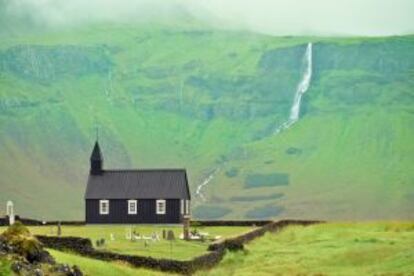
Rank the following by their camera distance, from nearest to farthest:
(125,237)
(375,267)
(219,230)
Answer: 1. (375,267)
2. (125,237)
3. (219,230)

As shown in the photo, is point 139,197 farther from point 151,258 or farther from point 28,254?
point 28,254

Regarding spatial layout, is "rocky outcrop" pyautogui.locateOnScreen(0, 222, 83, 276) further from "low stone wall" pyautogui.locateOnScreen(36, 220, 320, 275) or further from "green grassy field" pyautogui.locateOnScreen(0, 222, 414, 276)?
"low stone wall" pyautogui.locateOnScreen(36, 220, 320, 275)

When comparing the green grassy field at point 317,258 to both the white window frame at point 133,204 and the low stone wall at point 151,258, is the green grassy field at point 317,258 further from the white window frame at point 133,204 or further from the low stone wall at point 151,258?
the white window frame at point 133,204

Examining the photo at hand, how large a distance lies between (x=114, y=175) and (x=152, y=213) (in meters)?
5.04

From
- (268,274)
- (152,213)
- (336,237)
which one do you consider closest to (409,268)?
(268,274)

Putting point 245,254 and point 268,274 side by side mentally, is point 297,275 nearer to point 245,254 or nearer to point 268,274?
point 268,274

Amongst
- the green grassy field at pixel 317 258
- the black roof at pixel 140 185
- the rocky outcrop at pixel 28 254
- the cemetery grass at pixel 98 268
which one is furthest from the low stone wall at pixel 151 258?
the black roof at pixel 140 185

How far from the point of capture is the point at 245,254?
5828 cm

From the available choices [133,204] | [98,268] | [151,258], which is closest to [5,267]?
[98,268]

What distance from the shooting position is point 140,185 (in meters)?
89.2

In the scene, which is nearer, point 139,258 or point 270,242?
point 139,258

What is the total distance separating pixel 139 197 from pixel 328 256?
119 feet

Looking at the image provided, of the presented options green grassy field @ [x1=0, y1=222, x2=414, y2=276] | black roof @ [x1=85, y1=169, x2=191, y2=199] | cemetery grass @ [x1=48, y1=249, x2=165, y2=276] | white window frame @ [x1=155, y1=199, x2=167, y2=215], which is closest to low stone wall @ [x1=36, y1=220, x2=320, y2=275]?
green grassy field @ [x1=0, y1=222, x2=414, y2=276]

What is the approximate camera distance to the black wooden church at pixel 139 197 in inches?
3467
